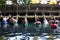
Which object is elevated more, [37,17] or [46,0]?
[46,0]

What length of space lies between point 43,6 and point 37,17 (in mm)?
654

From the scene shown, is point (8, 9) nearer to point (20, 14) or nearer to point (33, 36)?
point (20, 14)

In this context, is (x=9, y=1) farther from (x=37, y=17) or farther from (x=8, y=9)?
(x=37, y=17)

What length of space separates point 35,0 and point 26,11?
25.6 inches

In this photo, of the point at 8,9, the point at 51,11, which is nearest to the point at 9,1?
the point at 8,9

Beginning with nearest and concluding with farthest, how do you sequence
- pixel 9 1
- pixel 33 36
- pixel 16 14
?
pixel 33 36 < pixel 9 1 < pixel 16 14

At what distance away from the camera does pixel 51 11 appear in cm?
1064

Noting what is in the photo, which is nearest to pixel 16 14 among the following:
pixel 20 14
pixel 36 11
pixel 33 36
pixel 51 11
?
pixel 20 14

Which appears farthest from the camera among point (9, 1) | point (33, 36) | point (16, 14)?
point (16, 14)

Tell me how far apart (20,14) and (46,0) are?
4.57 ft

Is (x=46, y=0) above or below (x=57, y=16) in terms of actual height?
above

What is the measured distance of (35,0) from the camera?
10.4 m

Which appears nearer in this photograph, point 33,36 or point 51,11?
point 33,36

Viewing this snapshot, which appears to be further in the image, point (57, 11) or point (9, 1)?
point (57, 11)
